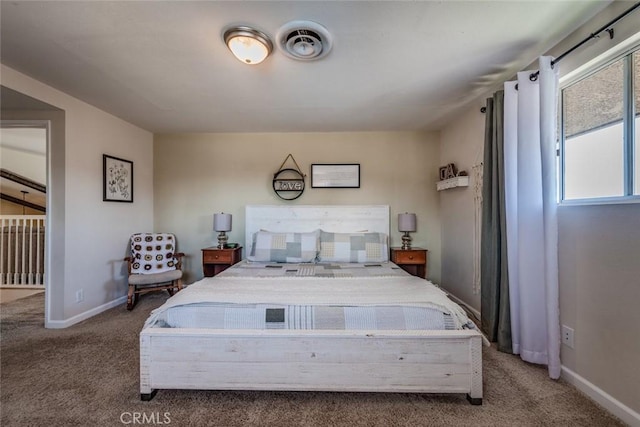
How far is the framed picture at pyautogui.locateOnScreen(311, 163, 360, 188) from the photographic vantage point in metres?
3.60

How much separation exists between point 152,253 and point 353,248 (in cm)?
249

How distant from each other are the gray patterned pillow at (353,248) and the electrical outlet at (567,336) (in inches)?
61.1

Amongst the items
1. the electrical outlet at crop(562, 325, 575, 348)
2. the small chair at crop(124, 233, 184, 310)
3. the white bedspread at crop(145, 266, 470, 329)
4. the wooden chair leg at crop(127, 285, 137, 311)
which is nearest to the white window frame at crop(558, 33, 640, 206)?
the electrical outlet at crop(562, 325, 575, 348)

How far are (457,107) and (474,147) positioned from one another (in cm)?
47

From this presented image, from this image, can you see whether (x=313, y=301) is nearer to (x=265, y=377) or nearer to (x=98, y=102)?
(x=265, y=377)

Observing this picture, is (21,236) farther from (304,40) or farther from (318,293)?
(304,40)

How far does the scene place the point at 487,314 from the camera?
2215mm

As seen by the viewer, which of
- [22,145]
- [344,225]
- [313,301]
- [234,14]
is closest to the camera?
[234,14]

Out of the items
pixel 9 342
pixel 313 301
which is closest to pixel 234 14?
pixel 313 301

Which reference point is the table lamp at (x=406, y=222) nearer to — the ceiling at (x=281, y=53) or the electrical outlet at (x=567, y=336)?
the ceiling at (x=281, y=53)

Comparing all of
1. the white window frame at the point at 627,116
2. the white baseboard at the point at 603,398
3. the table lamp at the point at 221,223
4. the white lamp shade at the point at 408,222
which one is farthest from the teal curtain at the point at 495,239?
the table lamp at the point at 221,223

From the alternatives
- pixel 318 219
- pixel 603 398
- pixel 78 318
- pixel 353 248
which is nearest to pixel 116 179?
pixel 78 318

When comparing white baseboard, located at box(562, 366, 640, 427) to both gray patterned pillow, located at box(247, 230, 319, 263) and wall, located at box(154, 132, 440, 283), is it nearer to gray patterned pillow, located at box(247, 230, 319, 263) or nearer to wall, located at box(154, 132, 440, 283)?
wall, located at box(154, 132, 440, 283)

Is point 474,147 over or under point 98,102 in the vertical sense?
under
